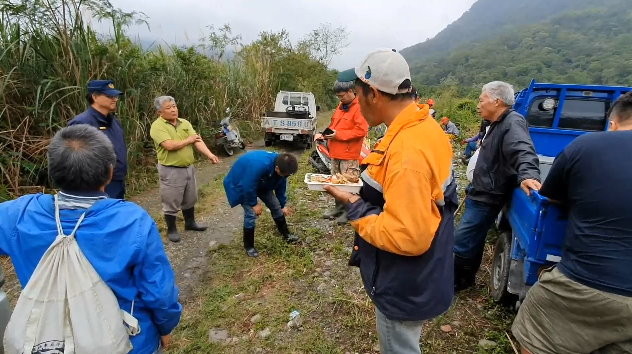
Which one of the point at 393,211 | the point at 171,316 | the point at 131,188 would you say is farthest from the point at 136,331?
the point at 131,188

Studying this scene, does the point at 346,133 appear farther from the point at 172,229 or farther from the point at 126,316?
the point at 126,316

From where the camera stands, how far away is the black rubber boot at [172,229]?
4.60 metres

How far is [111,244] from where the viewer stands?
1.33 metres

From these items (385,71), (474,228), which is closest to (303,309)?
(474,228)

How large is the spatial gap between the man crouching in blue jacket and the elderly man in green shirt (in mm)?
502

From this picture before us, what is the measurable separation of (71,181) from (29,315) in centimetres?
47

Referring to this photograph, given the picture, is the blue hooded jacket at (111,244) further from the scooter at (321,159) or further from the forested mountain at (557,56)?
the forested mountain at (557,56)

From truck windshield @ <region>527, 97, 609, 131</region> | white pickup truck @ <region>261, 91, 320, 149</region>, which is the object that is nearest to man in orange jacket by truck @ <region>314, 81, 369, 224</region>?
truck windshield @ <region>527, 97, 609, 131</region>

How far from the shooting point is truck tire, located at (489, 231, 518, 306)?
3000 millimetres

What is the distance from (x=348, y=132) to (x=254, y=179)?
5.20 ft

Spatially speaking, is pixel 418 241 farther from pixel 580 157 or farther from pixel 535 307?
pixel 535 307

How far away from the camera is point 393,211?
1395 millimetres

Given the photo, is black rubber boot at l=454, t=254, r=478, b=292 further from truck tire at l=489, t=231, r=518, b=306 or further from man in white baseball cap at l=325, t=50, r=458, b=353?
man in white baseball cap at l=325, t=50, r=458, b=353

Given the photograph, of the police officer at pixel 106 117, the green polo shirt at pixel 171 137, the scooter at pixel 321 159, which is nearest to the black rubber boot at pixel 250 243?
the green polo shirt at pixel 171 137
